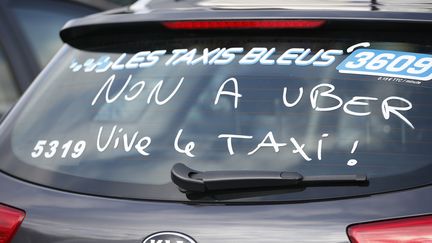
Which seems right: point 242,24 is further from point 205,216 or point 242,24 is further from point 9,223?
point 9,223

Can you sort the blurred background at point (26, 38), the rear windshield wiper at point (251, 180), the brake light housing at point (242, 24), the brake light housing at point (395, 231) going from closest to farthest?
1. the brake light housing at point (395, 231)
2. the rear windshield wiper at point (251, 180)
3. the brake light housing at point (242, 24)
4. the blurred background at point (26, 38)

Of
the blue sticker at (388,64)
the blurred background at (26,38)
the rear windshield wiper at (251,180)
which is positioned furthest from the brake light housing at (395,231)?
the blurred background at (26,38)

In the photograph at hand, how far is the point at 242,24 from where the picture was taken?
366 cm

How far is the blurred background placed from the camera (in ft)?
21.1

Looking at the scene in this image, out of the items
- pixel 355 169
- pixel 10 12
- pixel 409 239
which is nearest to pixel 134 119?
pixel 355 169

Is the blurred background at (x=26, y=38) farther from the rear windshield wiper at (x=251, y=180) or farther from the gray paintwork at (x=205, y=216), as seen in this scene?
the rear windshield wiper at (x=251, y=180)

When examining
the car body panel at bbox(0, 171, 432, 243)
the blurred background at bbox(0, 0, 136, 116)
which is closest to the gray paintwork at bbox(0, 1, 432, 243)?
the car body panel at bbox(0, 171, 432, 243)

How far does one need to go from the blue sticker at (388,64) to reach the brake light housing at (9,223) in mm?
959

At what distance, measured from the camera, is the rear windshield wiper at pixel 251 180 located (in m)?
3.27

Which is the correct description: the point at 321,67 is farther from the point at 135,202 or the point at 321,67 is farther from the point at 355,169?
the point at 135,202

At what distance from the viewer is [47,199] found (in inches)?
138

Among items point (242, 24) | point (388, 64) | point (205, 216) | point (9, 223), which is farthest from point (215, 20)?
point (9, 223)

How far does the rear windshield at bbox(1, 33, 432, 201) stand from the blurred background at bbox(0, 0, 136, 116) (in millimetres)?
2525

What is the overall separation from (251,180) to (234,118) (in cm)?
25
